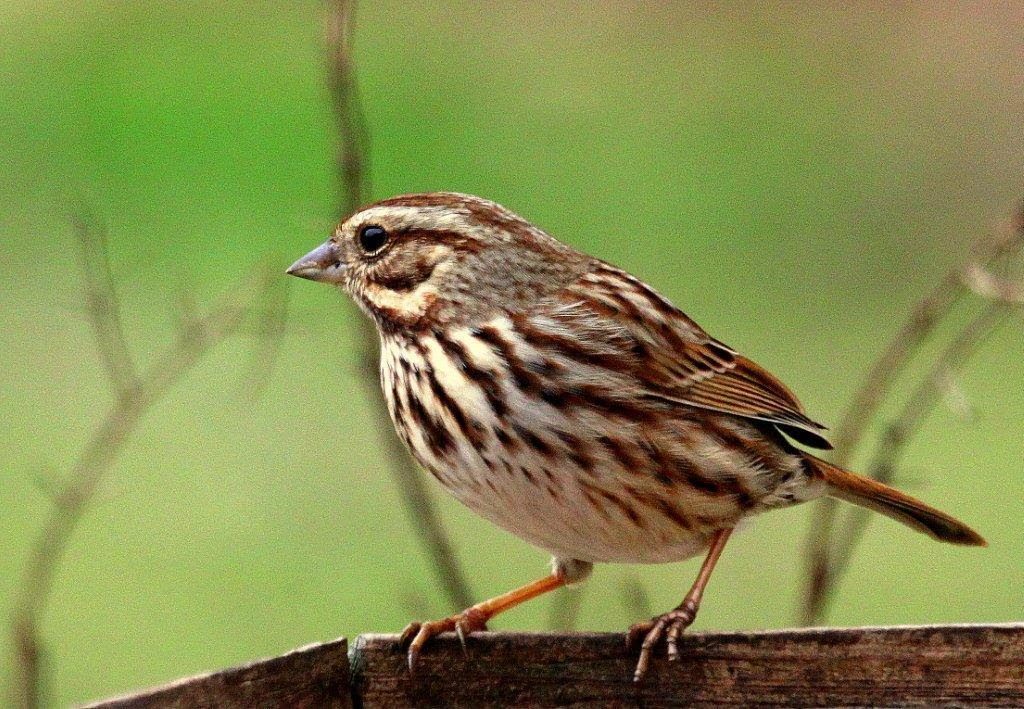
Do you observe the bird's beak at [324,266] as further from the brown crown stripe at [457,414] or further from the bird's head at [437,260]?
the brown crown stripe at [457,414]

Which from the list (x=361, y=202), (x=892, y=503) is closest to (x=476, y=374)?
(x=361, y=202)

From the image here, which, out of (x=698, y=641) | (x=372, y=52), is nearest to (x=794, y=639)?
(x=698, y=641)

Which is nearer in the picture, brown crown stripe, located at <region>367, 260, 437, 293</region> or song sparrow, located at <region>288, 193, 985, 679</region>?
song sparrow, located at <region>288, 193, 985, 679</region>

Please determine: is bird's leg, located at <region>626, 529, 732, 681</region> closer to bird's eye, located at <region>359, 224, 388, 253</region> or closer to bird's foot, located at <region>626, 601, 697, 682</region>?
bird's foot, located at <region>626, 601, 697, 682</region>

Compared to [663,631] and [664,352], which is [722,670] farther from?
[664,352]

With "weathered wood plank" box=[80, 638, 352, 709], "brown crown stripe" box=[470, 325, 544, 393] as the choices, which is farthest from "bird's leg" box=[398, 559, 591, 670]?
"brown crown stripe" box=[470, 325, 544, 393]

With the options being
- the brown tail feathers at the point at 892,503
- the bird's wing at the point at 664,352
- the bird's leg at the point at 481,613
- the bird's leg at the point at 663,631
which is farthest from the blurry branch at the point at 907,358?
the bird's leg at the point at 663,631

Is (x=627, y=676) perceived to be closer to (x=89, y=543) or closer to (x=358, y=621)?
(x=358, y=621)

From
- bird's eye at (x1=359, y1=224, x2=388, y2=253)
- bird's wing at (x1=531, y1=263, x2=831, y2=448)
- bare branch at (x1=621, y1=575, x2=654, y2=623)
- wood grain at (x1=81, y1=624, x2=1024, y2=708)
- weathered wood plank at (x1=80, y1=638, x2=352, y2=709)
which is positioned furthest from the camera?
bare branch at (x1=621, y1=575, x2=654, y2=623)
